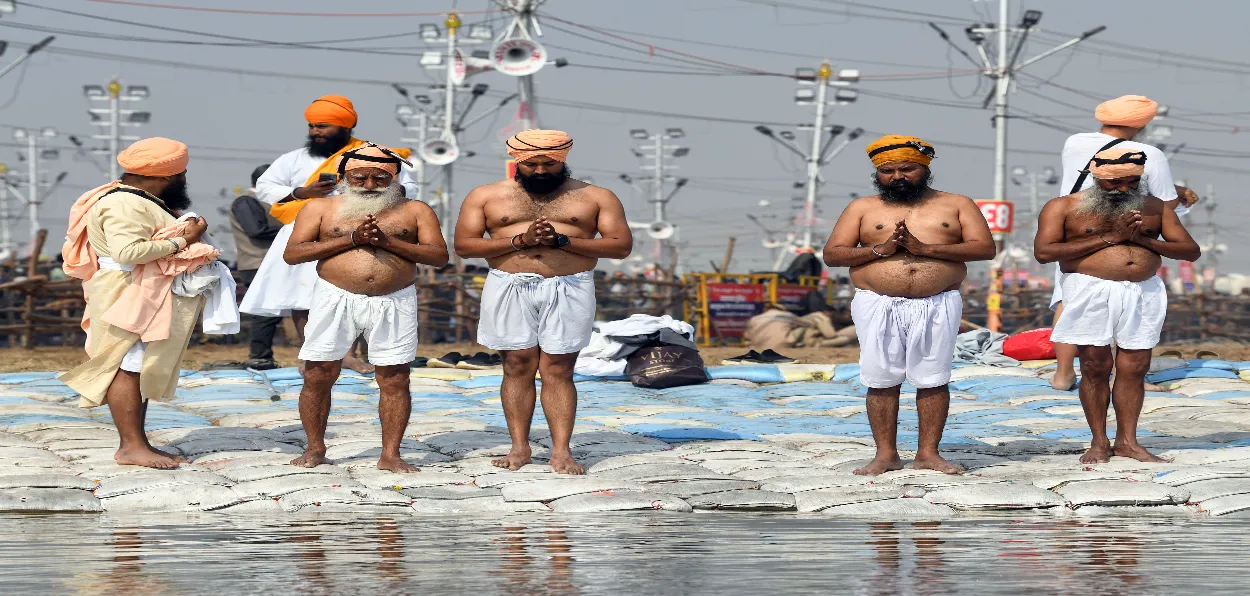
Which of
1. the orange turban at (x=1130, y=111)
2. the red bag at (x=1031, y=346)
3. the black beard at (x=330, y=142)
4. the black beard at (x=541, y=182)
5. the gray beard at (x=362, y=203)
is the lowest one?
the red bag at (x=1031, y=346)

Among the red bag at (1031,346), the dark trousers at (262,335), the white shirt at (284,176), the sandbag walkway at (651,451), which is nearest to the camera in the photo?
the sandbag walkway at (651,451)

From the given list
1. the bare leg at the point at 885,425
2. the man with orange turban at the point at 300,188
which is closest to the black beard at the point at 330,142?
the man with orange turban at the point at 300,188

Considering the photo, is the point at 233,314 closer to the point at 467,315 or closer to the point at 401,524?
the point at 401,524

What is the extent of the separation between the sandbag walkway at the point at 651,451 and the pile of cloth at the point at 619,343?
0.18 meters

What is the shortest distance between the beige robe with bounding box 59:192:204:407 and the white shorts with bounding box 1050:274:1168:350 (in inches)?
155

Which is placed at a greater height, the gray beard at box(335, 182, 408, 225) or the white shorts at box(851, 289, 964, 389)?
the gray beard at box(335, 182, 408, 225)

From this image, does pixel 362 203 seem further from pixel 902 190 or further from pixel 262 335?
pixel 262 335

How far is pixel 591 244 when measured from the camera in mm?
6781

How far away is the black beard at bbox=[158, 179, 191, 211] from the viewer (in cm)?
705

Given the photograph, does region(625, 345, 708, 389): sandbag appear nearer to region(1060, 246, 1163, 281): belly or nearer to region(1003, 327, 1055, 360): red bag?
region(1003, 327, 1055, 360): red bag

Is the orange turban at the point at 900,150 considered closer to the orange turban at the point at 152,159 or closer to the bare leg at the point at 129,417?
the orange turban at the point at 152,159

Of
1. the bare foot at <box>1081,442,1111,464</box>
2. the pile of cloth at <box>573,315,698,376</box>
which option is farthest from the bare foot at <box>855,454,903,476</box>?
the pile of cloth at <box>573,315,698,376</box>

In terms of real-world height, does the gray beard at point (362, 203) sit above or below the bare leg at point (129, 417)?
above

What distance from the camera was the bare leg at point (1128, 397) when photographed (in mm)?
7121
